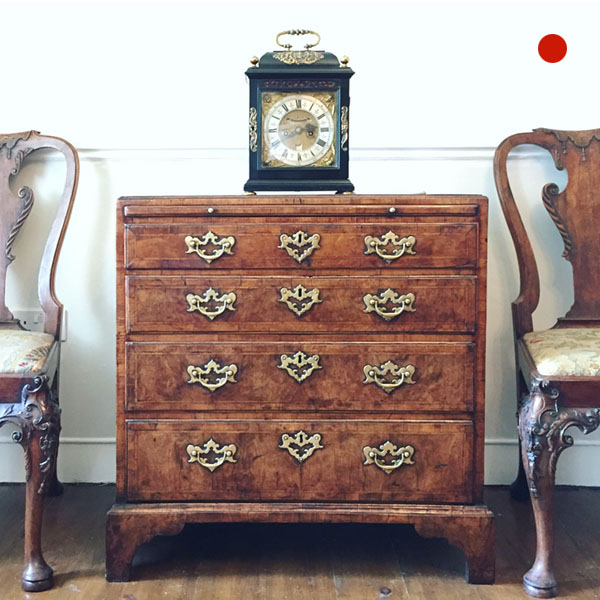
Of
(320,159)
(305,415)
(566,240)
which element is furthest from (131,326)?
(566,240)

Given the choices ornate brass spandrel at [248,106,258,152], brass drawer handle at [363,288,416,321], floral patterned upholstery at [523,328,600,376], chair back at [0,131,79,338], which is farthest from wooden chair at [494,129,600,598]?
chair back at [0,131,79,338]

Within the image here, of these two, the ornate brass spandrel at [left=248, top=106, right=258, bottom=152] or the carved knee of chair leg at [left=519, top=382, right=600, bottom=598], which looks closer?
the carved knee of chair leg at [left=519, top=382, right=600, bottom=598]

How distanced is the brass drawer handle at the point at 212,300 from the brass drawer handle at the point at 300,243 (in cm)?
17

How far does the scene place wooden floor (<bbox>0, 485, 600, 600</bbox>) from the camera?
181 centimetres

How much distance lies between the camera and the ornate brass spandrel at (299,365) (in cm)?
185

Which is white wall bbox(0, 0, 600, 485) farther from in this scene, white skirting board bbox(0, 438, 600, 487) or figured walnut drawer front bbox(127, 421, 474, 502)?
figured walnut drawer front bbox(127, 421, 474, 502)

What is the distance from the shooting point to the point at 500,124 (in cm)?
243

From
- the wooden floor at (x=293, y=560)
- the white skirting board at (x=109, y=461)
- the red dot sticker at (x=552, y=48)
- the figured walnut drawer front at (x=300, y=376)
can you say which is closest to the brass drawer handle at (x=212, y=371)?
the figured walnut drawer front at (x=300, y=376)

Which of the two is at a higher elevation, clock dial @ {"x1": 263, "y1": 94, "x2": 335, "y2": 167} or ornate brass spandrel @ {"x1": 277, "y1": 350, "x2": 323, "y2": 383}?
clock dial @ {"x1": 263, "y1": 94, "x2": 335, "y2": 167}

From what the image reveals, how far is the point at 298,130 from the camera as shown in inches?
81.5

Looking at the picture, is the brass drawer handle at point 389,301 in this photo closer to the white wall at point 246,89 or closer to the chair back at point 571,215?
the chair back at point 571,215

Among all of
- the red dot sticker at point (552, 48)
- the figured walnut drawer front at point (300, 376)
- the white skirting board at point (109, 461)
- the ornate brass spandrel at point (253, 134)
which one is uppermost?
the red dot sticker at point (552, 48)

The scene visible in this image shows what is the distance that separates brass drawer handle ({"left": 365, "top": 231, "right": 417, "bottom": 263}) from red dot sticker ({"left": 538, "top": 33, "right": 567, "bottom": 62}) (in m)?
0.98

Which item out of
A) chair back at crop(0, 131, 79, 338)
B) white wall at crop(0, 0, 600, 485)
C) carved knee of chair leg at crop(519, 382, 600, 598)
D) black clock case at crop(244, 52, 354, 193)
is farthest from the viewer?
white wall at crop(0, 0, 600, 485)
